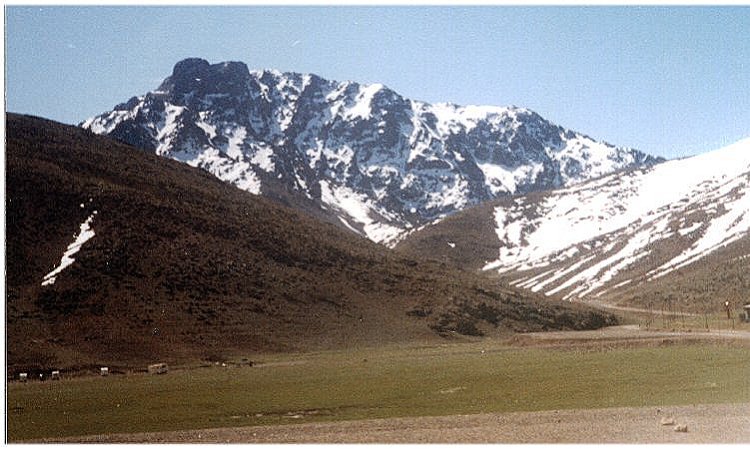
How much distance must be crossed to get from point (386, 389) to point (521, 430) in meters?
17.4

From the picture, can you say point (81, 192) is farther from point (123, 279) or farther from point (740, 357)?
point (740, 357)

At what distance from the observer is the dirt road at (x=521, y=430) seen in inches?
1067

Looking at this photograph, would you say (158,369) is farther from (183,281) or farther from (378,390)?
(378,390)

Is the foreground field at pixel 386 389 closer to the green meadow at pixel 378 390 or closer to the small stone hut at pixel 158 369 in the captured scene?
the green meadow at pixel 378 390

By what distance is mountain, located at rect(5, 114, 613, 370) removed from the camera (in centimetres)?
8294

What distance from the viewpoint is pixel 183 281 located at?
97.9 meters

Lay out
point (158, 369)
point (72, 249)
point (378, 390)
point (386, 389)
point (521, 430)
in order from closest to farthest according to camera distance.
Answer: point (521, 430)
point (378, 390)
point (386, 389)
point (158, 369)
point (72, 249)

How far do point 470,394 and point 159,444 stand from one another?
18.9 meters

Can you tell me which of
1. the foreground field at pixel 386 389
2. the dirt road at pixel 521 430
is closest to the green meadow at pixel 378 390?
the foreground field at pixel 386 389

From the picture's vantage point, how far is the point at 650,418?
30016mm

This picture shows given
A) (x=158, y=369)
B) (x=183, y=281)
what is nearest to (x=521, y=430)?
(x=158, y=369)

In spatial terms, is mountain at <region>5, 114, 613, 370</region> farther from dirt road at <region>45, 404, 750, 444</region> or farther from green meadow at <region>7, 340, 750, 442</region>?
dirt road at <region>45, 404, 750, 444</region>

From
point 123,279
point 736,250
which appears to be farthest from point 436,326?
point 736,250

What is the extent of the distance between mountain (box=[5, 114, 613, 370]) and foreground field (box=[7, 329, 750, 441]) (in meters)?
16.3
